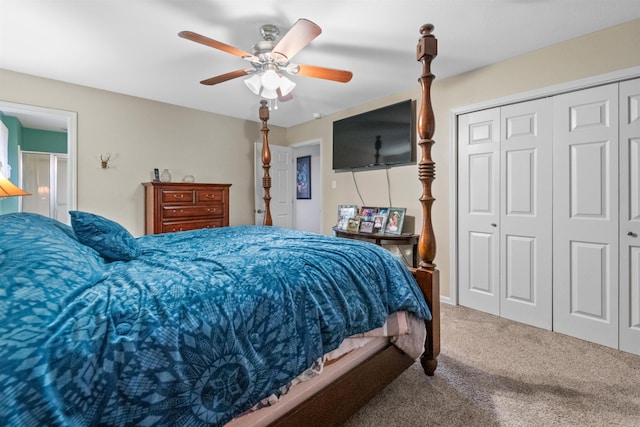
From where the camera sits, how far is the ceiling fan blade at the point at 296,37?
173 centimetres

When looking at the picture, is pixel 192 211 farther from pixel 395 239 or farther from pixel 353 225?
pixel 395 239

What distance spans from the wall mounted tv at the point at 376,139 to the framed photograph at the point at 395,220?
59cm

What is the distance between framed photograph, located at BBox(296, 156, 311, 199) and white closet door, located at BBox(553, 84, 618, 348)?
14.4 feet

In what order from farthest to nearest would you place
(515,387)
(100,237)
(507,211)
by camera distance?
(507,211) → (515,387) → (100,237)

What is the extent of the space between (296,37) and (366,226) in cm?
240

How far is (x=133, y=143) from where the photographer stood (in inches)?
147

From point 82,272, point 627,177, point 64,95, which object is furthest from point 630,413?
point 64,95

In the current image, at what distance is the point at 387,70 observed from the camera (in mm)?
3004

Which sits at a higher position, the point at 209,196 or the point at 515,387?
the point at 209,196

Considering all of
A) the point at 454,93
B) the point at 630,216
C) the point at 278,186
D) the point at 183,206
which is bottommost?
the point at 630,216

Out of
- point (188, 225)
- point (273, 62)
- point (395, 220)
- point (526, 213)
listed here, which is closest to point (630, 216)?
point (526, 213)

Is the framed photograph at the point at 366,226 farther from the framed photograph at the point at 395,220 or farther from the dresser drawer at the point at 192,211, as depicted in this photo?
the dresser drawer at the point at 192,211

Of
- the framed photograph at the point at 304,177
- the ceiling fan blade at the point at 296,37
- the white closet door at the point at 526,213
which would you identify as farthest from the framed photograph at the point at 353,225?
the framed photograph at the point at 304,177

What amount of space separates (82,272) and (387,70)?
3030 mm
